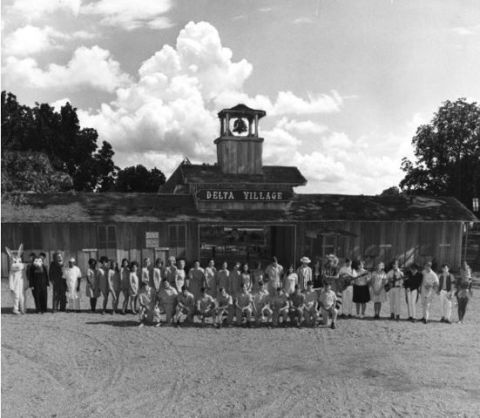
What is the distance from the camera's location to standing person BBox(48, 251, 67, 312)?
575 inches

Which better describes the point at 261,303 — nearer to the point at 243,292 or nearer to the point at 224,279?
the point at 243,292

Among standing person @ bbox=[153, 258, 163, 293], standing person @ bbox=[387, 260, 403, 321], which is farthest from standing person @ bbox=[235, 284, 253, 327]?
standing person @ bbox=[387, 260, 403, 321]

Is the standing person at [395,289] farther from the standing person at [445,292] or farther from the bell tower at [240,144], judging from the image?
the bell tower at [240,144]

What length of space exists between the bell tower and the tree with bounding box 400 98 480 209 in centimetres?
1737

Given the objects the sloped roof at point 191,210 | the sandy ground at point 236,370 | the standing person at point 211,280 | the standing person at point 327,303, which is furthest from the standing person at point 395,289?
the sloped roof at point 191,210

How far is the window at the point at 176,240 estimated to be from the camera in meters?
23.0

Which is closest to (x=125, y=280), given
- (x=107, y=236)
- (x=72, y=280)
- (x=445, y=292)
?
(x=72, y=280)

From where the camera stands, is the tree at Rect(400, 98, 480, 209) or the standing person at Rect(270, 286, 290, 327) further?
the tree at Rect(400, 98, 480, 209)

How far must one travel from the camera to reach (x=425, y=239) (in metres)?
25.2

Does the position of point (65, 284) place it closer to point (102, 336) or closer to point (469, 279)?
point (102, 336)

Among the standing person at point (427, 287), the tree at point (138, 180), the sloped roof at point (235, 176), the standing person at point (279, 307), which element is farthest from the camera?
the tree at point (138, 180)

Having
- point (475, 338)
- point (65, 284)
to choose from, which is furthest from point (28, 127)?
point (475, 338)

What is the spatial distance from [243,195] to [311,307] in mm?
10927

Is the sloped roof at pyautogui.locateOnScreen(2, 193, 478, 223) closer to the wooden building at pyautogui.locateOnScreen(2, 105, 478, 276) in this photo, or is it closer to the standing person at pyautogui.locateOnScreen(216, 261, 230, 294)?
the wooden building at pyautogui.locateOnScreen(2, 105, 478, 276)
